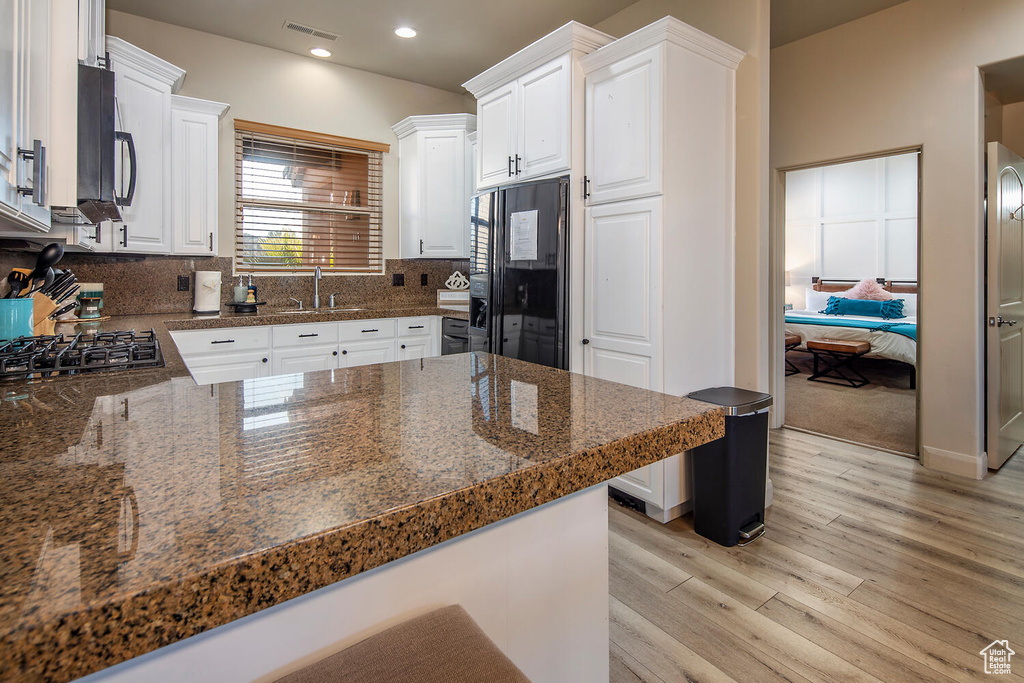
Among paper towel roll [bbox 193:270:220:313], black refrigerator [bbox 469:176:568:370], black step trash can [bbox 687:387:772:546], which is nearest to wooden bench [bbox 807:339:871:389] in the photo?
black step trash can [bbox 687:387:772:546]

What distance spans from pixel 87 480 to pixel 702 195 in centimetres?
263

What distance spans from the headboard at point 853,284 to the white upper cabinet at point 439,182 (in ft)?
20.1

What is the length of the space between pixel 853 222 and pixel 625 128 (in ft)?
22.0

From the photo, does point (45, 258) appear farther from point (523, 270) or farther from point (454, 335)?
point (454, 335)

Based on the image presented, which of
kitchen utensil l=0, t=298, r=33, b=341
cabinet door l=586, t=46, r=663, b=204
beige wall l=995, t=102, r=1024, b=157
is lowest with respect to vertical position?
kitchen utensil l=0, t=298, r=33, b=341

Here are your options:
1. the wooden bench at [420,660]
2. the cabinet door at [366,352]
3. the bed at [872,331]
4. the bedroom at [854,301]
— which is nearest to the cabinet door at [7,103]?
the wooden bench at [420,660]

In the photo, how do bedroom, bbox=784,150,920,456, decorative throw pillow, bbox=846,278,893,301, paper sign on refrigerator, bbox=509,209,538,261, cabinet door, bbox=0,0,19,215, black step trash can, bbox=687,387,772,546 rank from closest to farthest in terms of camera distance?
cabinet door, bbox=0,0,19,215
black step trash can, bbox=687,387,772,546
paper sign on refrigerator, bbox=509,209,538,261
bedroom, bbox=784,150,920,456
decorative throw pillow, bbox=846,278,893,301

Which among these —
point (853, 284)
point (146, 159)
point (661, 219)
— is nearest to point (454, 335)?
point (661, 219)

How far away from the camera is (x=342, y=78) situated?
4.25 metres

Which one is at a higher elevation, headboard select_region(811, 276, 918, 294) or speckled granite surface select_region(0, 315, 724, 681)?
headboard select_region(811, 276, 918, 294)

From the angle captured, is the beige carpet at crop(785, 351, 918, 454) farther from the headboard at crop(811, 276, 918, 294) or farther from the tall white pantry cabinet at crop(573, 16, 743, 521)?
the tall white pantry cabinet at crop(573, 16, 743, 521)

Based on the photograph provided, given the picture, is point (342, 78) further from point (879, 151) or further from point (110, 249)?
point (879, 151)

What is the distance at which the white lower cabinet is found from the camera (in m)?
3.15

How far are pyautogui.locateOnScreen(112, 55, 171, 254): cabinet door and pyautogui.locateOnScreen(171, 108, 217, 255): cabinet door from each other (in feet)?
0.22
